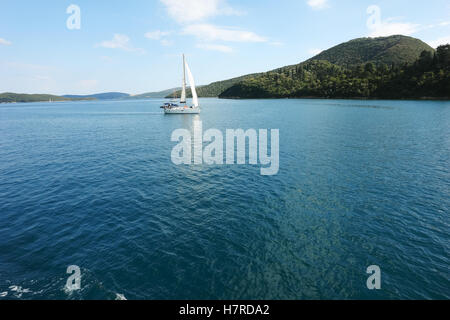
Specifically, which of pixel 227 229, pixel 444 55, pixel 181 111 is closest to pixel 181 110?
pixel 181 111

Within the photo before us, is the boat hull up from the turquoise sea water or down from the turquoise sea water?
up

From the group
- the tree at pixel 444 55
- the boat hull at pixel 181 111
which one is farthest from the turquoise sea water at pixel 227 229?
the tree at pixel 444 55

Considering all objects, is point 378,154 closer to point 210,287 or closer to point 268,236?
point 268,236

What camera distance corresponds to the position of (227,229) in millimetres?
20297

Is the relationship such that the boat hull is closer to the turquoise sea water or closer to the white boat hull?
the white boat hull

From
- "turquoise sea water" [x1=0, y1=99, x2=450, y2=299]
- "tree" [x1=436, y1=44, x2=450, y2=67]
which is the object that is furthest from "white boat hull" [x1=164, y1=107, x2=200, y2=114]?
"tree" [x1=436, y1=44, x2=450, y2=67]

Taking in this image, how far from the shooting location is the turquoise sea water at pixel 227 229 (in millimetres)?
14352

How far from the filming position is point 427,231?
19500 millimetres

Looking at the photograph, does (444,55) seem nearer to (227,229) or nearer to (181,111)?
(181,111)

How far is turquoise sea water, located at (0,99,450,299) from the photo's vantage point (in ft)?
47.1

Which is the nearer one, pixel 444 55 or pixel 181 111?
pixel 181 111
